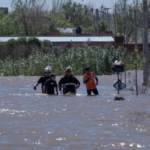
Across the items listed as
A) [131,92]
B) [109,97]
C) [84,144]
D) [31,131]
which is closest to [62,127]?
[31,131]

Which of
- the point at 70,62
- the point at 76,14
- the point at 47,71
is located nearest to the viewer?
the point at 47,71

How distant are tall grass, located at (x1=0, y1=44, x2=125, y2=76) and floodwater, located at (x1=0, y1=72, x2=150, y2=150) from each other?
55.2ft

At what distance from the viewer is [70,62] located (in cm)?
3903

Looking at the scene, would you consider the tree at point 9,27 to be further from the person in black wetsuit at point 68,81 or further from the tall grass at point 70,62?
the person in black wetsuit at point 68,81

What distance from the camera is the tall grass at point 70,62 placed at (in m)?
39.1

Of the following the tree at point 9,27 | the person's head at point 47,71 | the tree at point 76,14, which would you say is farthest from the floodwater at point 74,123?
the tree at point 76,14

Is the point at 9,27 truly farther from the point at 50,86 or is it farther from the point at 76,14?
the point at 50,86

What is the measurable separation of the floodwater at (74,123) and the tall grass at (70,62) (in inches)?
663

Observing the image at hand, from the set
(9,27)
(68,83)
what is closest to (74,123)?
(68,83)

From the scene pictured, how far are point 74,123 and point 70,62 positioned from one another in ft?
81.0

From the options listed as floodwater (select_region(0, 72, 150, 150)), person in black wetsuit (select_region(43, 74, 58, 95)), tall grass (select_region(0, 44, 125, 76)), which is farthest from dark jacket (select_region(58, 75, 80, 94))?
tall grass (select_region(0, 44, 125, 76))

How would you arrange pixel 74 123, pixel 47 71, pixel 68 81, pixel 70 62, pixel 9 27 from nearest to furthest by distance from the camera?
pixel 74 123
pixel 68 81
pixel 47 71
pixel 70 62
pixel 9 27

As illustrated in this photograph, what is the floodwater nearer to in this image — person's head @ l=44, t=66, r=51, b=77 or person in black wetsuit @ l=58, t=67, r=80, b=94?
person in black wetsuit @ l=58, t=67, r=80, b=94

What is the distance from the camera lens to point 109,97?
73.7 feet
